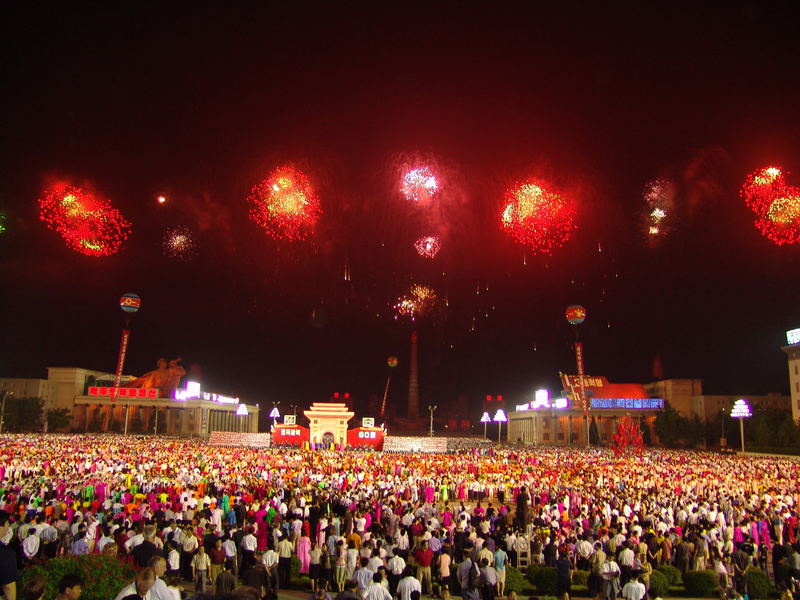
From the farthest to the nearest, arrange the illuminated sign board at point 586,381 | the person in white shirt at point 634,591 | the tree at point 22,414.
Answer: the illuminated sign board at point 586,381, the tree at point 22,414, the person in white shirt at point 634,591

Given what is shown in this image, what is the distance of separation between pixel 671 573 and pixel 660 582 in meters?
0.75

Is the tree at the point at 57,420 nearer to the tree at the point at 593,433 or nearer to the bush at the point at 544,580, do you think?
the tree at the point at 593,433

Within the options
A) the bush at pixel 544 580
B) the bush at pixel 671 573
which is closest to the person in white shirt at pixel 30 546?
the bush at pixel 544 580

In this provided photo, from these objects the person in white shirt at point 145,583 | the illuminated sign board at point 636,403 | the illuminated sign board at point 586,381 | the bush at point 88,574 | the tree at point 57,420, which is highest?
the illuminated sign board at point 586,381

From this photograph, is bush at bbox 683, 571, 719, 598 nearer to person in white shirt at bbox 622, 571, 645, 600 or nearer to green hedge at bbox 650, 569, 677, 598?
green hedge at bbox 650, 569, 677, 598

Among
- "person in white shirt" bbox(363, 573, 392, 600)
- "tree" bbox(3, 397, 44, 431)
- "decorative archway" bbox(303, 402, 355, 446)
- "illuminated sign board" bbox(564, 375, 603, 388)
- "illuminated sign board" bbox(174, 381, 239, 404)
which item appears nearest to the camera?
"person in white shirt" bbox(363, 573, 392, 600)

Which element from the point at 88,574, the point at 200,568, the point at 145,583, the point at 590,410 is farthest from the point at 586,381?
the point at 145,583

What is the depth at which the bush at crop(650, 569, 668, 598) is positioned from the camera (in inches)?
606

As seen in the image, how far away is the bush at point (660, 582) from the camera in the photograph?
15.4 m

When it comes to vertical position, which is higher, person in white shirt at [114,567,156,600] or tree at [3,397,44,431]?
tree at [3,397,44,431]

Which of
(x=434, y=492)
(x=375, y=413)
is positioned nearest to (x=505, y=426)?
(x=375, y=413)

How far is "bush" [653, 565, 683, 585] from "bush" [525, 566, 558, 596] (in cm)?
276

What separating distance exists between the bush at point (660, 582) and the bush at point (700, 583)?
0.67 metres

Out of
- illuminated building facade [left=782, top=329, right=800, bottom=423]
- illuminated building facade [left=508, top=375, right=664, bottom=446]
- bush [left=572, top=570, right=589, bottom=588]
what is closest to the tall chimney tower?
illuminated building facade [left=508, top=375, right=664, bottom=446]
